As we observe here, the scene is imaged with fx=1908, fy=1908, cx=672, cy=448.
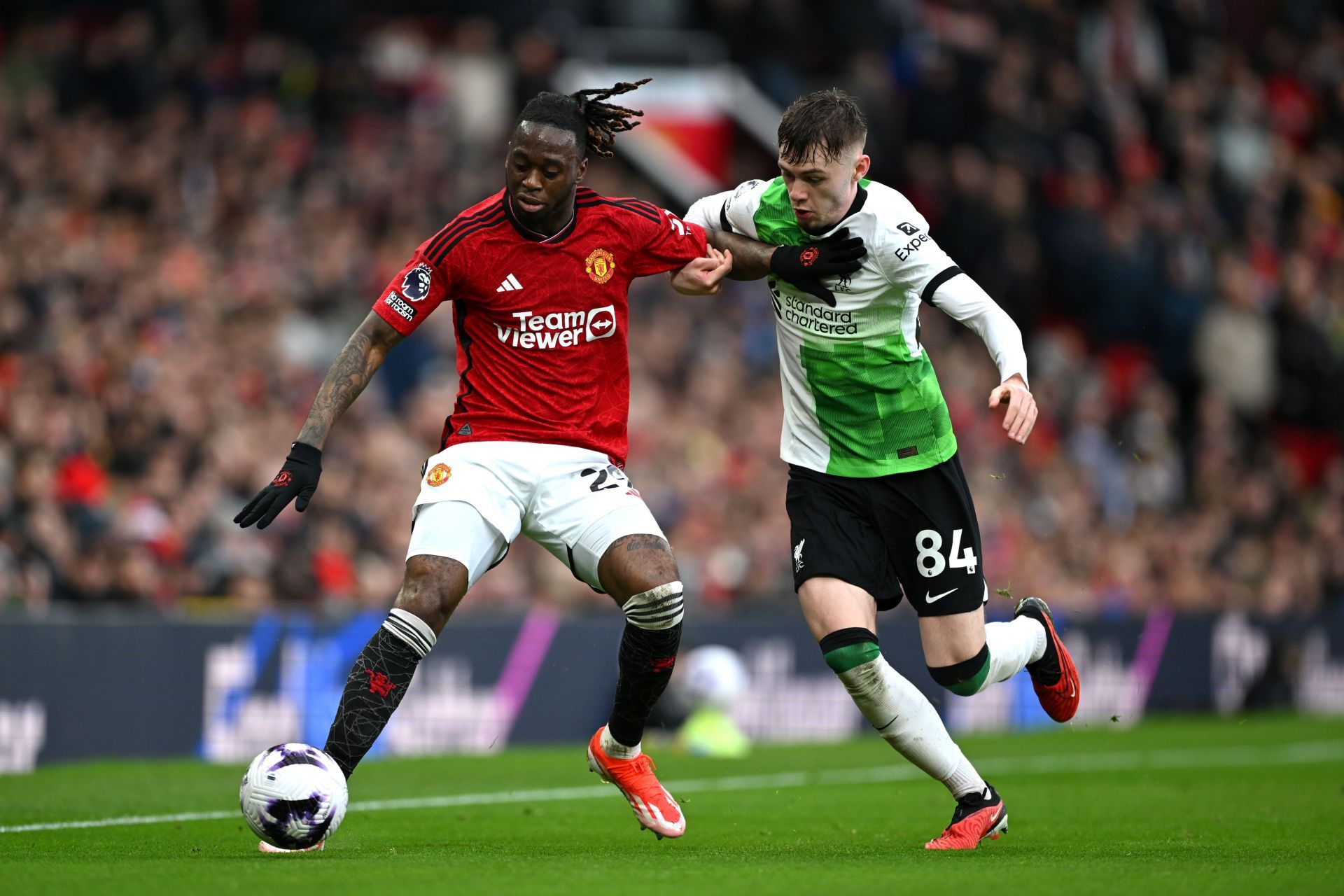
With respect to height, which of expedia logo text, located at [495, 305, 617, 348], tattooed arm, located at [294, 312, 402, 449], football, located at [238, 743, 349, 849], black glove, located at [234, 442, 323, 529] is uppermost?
expedia logo text, located at [495, 305, 617, 348]

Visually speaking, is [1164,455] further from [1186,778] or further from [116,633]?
[116,633]

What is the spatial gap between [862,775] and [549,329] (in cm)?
598

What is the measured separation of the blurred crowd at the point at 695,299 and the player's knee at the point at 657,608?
22.8 feet

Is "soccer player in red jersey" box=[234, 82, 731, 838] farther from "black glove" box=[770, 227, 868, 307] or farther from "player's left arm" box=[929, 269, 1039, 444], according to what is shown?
"player's left arm" box=[929, 269, 1039, 444]

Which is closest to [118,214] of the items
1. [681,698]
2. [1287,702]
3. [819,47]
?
[681,698]

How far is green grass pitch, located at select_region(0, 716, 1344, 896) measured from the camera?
6.30 meters

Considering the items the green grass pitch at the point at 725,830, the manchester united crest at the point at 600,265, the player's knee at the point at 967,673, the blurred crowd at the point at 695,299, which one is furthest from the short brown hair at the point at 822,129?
the blurred crowd at the point at 695,299

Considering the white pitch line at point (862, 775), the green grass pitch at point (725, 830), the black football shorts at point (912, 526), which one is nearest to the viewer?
the green grass pitch at point (725, 830)

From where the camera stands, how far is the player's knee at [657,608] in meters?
7.40

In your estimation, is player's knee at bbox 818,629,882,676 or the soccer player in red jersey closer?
the soccer player in red jersey

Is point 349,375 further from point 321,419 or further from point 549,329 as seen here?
point 549,329

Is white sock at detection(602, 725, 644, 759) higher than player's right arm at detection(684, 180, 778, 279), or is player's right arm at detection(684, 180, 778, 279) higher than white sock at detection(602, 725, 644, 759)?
player's right arm at detection(684, 180, 778, 279)

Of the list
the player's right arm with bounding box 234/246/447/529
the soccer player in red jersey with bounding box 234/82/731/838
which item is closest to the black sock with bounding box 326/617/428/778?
the soccer player in red jersey with bounding box 234/82/731/838

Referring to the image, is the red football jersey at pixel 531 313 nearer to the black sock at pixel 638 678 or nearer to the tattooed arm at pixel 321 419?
the tattooed arm at pixel 321 419
